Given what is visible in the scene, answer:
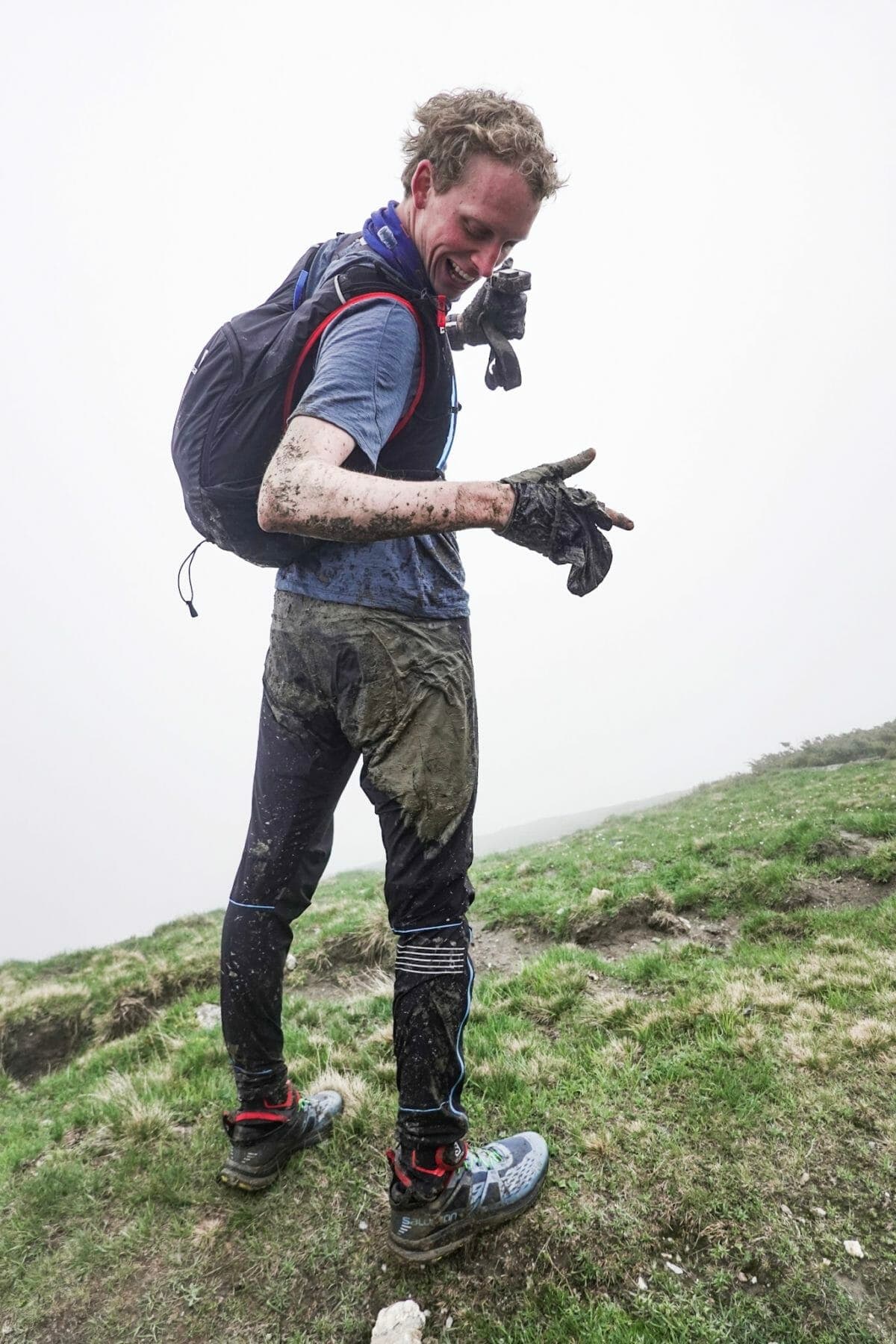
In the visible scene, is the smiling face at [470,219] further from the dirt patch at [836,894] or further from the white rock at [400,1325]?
the dirt patch at [836,894]

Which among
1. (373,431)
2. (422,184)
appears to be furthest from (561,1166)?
(422,184)

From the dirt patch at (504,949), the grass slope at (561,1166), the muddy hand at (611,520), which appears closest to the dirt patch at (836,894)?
the grass slope at (561,1166)

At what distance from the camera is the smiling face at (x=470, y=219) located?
2488mm

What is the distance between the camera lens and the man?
2.35 meters

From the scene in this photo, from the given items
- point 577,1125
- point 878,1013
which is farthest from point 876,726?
point 577,1125

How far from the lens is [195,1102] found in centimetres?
400

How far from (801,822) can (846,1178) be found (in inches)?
285

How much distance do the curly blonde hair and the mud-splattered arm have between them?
135 cm

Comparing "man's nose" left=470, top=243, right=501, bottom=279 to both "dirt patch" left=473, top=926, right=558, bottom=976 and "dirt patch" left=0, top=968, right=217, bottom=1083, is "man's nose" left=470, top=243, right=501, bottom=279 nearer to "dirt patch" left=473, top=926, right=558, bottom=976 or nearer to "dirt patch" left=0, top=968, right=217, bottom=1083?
"dirt patch" left=473, top=926, right=558, bottom=976

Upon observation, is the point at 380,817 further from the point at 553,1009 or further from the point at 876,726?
the point at 876,726

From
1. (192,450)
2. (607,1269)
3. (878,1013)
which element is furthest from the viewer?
(878,1013)

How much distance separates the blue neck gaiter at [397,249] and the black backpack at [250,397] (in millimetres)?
124

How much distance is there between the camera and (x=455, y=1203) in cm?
258

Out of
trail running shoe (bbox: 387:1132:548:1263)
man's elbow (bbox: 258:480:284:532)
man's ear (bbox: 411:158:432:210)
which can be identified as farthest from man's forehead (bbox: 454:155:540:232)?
trail running shoe (bbox: 387:1132:548:1263)
